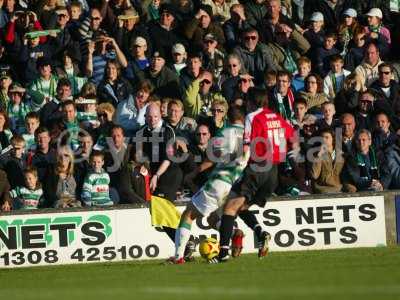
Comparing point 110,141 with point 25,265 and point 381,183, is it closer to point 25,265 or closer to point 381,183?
point 25,265

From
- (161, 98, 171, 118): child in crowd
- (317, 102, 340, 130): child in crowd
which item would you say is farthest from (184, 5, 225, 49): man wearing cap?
(317, 102, 340, 130): child in crowd

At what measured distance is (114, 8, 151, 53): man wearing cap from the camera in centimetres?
2427

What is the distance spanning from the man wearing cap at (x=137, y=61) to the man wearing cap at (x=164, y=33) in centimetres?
36

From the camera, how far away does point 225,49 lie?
24.9 m

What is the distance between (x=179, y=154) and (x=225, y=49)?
403 cm

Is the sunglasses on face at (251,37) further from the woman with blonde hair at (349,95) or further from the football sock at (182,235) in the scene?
the football sock at (182,235)

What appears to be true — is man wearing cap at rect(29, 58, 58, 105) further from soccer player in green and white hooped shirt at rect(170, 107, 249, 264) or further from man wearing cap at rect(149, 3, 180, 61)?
soccer player in green and white hooped shirt at rect(170, 107, 249, 264)

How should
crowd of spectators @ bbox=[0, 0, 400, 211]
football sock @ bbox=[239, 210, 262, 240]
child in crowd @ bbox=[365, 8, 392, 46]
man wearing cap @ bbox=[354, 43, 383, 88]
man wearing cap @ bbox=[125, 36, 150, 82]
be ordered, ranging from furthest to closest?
child in crowd @ bbox=[365, 8, 392, 46] < man wearing cap @ bbox=[354, 43, 383, 88] < man wearing cap @ bbox=[125, 36, 150, 82] < crowd of spectators @ bbox=[0, 0, 400, 211] < football sock @ bbox=[239, 210, 262, 240]

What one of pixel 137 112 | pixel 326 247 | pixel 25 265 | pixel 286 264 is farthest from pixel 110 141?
pixel 286 264

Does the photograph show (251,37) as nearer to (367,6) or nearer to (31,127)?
(367,6)

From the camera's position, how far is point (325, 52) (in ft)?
81.5

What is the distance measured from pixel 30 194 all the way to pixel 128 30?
15.3ft

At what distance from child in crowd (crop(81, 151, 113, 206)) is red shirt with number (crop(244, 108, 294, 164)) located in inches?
160

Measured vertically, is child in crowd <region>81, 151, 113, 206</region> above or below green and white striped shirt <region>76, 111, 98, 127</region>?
below
